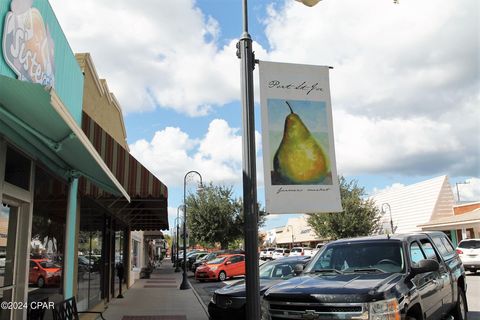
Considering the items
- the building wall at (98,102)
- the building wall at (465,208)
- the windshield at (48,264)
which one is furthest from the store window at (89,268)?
the building wall at (465,208)

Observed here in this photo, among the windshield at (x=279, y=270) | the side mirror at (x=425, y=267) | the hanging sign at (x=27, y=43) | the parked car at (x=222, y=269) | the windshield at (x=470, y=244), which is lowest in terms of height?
the parked car at (x=222, y=269)

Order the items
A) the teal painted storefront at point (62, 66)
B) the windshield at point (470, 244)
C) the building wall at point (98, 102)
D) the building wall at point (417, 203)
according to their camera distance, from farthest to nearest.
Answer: the building wall at point (417, 203) → the windshield at point (470, 244) → the building wall at point (98, 102) → the teal painted storefront at point (62, 66)

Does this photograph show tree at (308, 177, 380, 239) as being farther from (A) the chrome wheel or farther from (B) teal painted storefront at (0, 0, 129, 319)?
(B) teal painted storefront at (0, 0, 129, 319)

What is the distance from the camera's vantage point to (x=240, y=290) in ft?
33.0

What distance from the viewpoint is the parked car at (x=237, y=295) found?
963 centimetres

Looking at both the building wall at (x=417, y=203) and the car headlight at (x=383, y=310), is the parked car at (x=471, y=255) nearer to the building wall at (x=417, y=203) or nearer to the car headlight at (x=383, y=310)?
the car headlight at (x=383, y=310)

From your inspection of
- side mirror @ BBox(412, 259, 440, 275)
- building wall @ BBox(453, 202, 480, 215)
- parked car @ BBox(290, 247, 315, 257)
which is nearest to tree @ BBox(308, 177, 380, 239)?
parked car @ BBox(290, 247, 315, 257)

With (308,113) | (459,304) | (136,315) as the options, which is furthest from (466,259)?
(308,113)

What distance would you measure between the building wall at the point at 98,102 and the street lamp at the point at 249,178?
6.62m

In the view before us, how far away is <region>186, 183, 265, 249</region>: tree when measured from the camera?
4400 centimetres

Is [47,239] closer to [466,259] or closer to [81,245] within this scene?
[81,245]

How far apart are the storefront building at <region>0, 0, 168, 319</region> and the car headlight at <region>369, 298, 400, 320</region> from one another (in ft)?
12.3

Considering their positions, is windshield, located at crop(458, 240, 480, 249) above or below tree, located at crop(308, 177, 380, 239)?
below

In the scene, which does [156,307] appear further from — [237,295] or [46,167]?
[46,167]
